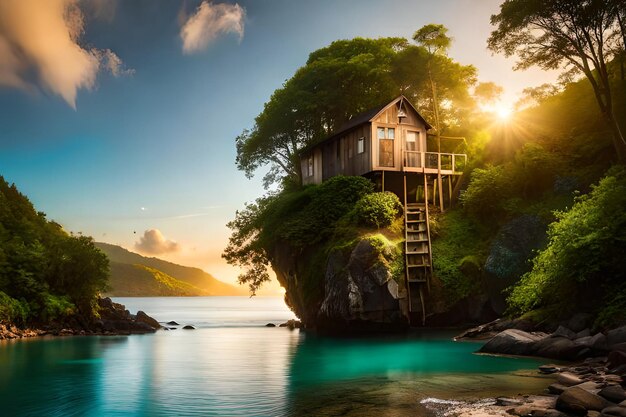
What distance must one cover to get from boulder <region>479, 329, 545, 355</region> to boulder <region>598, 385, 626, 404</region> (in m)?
9.03

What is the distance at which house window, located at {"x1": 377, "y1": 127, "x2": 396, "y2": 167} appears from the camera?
37.4 m

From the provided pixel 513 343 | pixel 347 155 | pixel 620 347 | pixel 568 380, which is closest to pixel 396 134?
pixel 347 155

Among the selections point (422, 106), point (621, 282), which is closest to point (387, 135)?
point (422, 106)

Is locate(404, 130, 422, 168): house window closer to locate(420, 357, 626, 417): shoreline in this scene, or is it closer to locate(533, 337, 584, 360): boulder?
locate(533, 337, 584, 360): boulder

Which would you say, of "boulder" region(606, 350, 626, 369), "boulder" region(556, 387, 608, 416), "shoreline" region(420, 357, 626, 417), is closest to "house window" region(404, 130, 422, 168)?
"boulder" region(606, 350, 626, 369)

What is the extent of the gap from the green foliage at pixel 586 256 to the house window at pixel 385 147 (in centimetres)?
1518

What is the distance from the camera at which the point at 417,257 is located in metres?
31.9

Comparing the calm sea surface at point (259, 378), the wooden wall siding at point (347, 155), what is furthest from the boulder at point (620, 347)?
the wooden wall siding at point (347, 155)

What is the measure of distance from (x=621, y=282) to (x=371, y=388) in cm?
1130

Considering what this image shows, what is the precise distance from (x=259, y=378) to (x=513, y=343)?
9565 mm

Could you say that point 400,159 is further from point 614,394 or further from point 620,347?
point 614,394

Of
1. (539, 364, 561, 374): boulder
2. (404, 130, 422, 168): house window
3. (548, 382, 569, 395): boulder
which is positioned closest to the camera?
(548, 382, 569, 395): boulder

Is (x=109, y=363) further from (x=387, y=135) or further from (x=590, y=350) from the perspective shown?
(x=387, y=135)

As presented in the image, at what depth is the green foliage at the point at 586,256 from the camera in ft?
65.7
